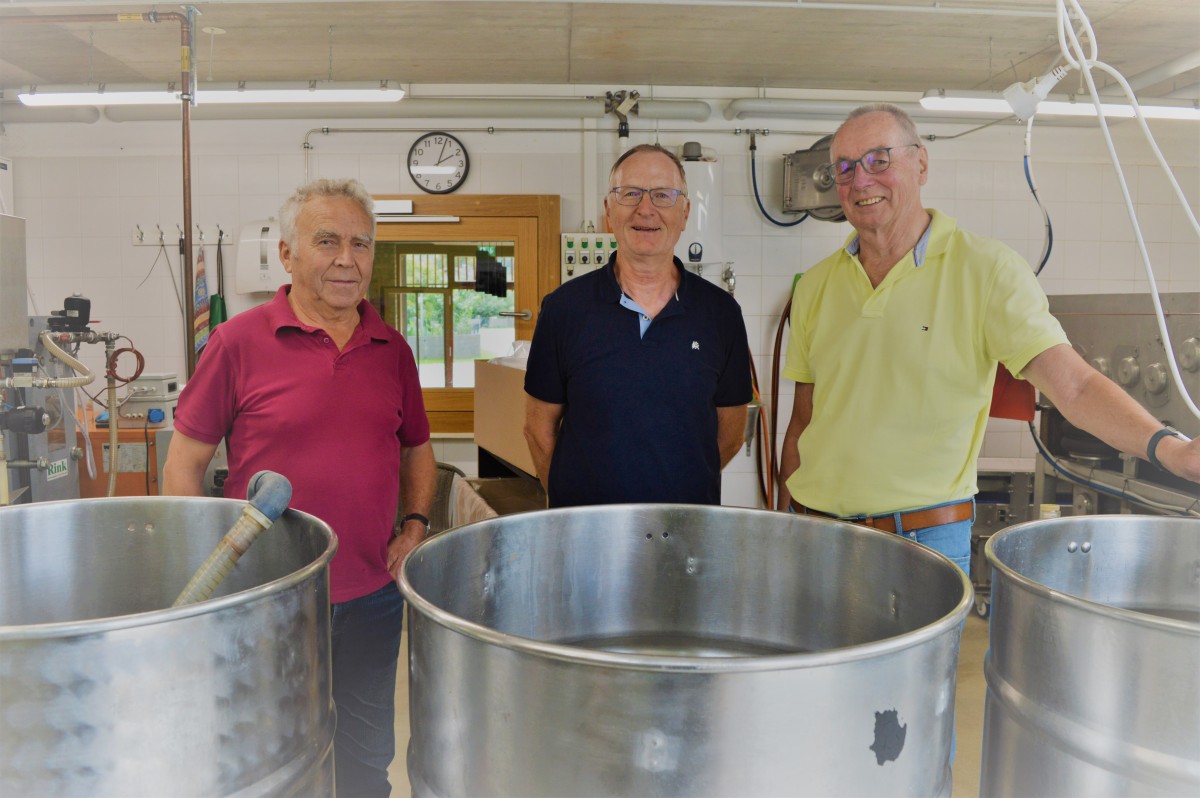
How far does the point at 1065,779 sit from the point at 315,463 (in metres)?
1.13

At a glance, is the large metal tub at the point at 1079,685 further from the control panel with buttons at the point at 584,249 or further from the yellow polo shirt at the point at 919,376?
the control panel with buttons at the point at 584,249

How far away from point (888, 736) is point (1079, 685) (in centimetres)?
22

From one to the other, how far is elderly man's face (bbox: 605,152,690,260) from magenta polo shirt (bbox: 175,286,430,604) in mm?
569

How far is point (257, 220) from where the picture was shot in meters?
4.88

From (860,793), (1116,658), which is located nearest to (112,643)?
(860,793)

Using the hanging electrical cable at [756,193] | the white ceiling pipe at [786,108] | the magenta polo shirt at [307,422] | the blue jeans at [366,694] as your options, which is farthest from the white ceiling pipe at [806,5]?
the blue jeans at [366,694]

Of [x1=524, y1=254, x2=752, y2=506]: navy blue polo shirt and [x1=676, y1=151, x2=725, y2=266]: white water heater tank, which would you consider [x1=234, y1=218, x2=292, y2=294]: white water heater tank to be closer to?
[x1=676, y1=151, x2=725, y2=266]: white water heater tank

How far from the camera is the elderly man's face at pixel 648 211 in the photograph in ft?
5.50

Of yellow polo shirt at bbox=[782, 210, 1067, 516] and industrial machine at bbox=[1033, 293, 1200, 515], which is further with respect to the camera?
industrial machine at bbox=[1033, 293, 1200, 515]

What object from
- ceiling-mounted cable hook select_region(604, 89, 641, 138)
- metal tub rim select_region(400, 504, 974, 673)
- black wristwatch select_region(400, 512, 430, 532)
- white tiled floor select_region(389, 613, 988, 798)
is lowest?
white tiled floor select_region(389, 613, 988, 798)

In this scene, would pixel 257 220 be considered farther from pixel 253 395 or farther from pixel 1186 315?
pixel 1186 315

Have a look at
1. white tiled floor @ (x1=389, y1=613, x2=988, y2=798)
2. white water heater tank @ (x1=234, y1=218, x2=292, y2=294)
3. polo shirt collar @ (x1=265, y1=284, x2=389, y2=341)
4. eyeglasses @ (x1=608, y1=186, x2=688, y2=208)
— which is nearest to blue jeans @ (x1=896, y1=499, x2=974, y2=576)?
eyeglasses @ (x1=608, y1=186, x2=688, y2=208)

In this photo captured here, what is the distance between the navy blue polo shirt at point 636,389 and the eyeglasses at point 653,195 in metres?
0.15

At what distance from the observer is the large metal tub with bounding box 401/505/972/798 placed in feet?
1.82
